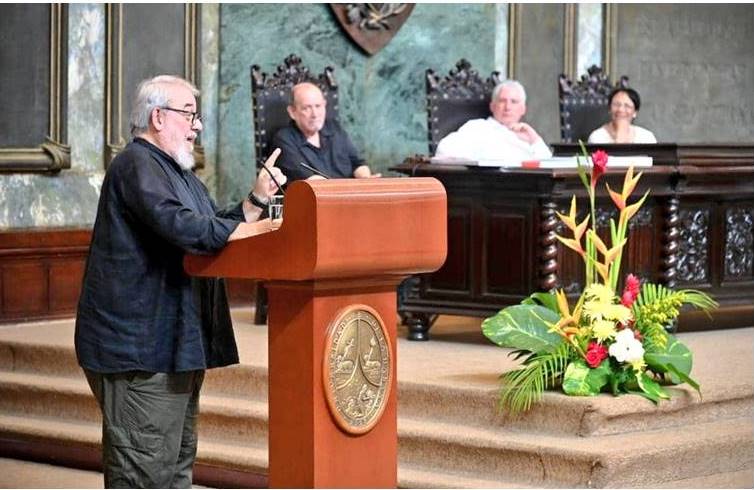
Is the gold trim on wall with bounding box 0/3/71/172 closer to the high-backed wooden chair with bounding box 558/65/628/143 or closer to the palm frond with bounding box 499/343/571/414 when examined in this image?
the high-backed wooden chair with bounding box 558/65/628/143

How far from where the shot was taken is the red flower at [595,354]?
532cm

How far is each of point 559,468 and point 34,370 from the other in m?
2.45

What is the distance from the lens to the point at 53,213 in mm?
7457

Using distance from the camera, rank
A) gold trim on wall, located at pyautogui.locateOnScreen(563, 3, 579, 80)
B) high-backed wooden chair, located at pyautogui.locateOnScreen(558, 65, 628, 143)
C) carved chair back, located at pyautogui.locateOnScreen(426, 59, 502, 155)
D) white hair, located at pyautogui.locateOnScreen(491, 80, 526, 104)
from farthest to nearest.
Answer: gold trim on wall, located at pyautogui.locateOnScreen(563, 3, 579, 80), high-backed wooden chair, located at pyautogui.locateOnScreen(558, 65, 628, 143), carved chair back, located at pyautogui.locateOnScreen(426, 59, 502, 155), white hair, located at pyautogui.locateOnScreen(491, 80, 526, 104)

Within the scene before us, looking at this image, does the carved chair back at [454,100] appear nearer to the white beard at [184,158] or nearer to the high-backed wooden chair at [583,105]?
the high-backed wooden chair at [583,105]

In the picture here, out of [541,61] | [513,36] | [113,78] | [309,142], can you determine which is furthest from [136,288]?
[541,61]

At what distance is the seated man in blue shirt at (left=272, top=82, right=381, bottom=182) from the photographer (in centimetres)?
716

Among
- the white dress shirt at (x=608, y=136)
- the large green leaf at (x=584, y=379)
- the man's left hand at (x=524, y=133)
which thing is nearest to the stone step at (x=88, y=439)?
the large green leaf at (x=584, y=379)

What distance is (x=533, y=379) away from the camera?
17.6ft

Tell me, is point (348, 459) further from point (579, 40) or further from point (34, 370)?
point (579, 40)

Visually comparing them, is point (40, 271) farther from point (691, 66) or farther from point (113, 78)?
point (691, 66)

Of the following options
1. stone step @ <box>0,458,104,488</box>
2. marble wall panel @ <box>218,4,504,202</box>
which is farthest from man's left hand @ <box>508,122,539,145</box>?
stone step @ <box>0,458,104,488</box>

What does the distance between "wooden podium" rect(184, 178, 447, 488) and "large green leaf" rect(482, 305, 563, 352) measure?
141 cm

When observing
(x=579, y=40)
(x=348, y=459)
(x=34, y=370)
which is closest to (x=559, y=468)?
(x=348, y=459)
